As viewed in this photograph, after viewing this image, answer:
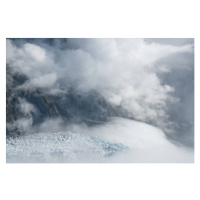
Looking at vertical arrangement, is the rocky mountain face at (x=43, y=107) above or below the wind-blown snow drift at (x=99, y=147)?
above

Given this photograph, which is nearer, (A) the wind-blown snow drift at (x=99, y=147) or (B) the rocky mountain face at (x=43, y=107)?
(A) the wind-blown snow drift at (x=99, y=147)

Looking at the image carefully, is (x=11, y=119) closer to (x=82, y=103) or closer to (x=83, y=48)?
(x=82, y=103)

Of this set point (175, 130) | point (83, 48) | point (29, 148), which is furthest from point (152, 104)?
point (29, 148)

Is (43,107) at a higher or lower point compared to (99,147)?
higher

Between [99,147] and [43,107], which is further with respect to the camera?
[43,107]
